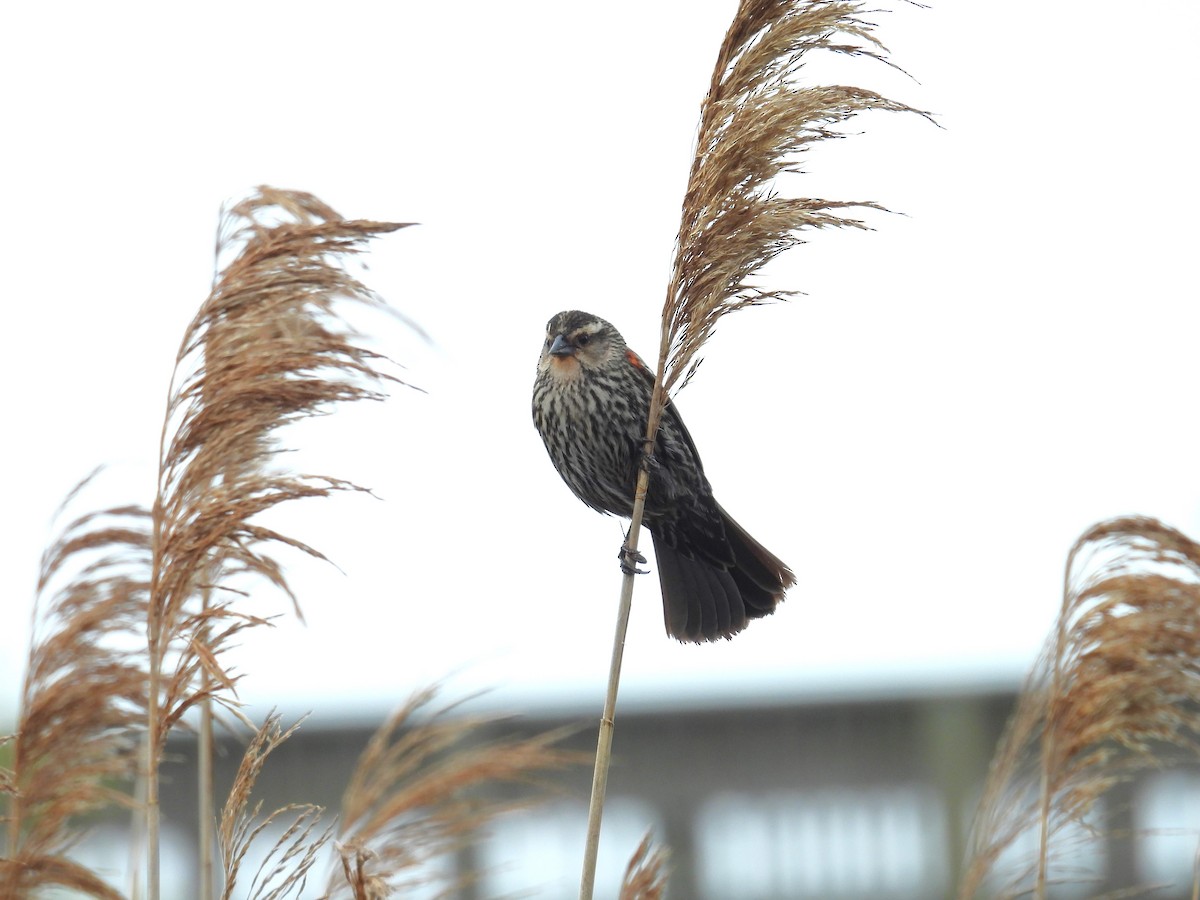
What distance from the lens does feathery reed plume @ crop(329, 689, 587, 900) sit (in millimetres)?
1989

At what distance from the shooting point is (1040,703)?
240cm

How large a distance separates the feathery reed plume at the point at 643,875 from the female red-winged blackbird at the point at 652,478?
1.44 meters

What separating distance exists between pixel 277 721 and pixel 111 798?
2.81 ft

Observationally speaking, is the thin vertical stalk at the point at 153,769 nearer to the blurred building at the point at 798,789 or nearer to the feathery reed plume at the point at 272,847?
the feathery reed plume at the point at 272,847

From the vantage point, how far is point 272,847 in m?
1.69

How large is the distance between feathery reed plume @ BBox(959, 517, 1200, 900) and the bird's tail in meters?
1.06


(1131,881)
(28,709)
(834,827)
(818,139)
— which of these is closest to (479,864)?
(834,827)

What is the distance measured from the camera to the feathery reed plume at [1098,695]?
234cm

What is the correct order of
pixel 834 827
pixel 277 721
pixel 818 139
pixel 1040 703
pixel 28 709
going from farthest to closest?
1. pixel 834 827
2. pixel 1040 703
3. pixel 28 709
4. pixel 818 139
5. pixel 277 721

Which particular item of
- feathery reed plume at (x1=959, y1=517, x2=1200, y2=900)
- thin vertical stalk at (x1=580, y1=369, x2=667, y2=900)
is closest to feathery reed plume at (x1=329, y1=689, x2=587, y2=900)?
thin vertical stalk at (x1=580, y1=369, x2=667, y2=900)

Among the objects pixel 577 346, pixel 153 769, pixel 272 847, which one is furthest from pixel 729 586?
pixel 272 847

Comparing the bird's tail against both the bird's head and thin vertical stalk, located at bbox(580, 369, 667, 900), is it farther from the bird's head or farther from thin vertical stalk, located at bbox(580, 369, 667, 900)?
thin vertical stalk, located at bbox(580, 369, 667, 900)

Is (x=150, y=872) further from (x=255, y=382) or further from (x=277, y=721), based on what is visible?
(x=255, y=382)

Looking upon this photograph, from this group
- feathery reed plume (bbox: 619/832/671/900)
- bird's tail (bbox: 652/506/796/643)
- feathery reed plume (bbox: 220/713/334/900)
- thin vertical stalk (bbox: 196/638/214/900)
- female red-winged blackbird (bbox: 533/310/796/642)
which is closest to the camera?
feathery reed plume (bbox: 220/713/334/900)
